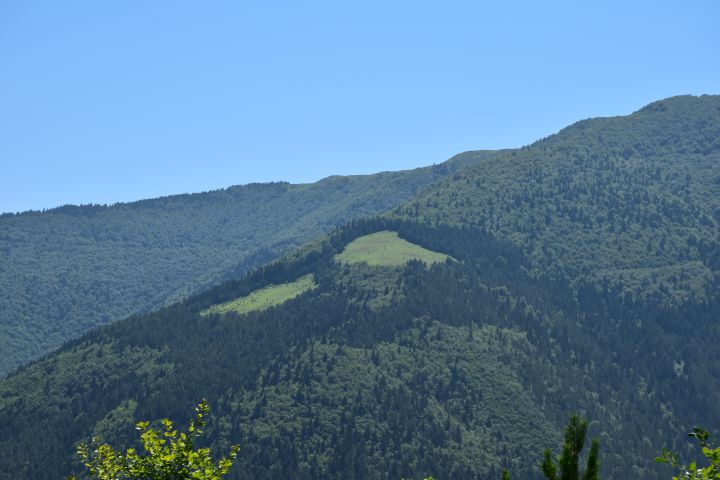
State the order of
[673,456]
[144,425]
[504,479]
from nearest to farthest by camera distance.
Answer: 1. [673,456]
2. [504,479]
3. [144,425]

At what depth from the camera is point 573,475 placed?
95.7 ft

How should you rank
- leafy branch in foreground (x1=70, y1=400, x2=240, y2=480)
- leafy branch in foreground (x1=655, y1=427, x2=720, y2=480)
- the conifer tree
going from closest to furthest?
leafy branch in foreground (x1=655, y1=427, x2=720, y2=480)
the conifer tree
leafy branch in foreground (x1=70, y1=400, x2=240, y2=480)

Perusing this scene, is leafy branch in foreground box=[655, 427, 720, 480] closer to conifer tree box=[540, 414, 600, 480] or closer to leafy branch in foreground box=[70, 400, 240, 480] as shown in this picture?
conifer tree box=[540, 414, 600, 480]

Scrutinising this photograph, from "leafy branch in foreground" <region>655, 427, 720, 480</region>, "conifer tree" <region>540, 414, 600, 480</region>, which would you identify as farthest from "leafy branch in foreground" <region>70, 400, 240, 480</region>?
"leafy branch in foreground" <region>655, 427, 720, 480</region>

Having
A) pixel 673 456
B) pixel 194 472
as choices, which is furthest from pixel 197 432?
pixel 673 456

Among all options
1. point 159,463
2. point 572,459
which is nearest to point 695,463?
point 572,459

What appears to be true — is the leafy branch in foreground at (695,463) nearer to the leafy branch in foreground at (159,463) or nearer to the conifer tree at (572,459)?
the conifer tree at (572,459)

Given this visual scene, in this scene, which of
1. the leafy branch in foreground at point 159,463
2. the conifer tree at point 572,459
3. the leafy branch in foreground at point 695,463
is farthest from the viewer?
the leafy branch in foreground at point 159,463

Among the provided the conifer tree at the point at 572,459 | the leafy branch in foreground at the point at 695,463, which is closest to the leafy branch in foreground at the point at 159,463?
the conifer tree at the point at 572,459

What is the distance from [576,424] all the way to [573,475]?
5.52ft

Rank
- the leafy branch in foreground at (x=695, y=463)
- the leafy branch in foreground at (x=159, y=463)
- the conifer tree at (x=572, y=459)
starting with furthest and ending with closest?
the leafy branch in foreground at (x=159, y=463) < the conifer tree at (x=572, y=459) < the leafy branch in foreground at (x=695, y=463)

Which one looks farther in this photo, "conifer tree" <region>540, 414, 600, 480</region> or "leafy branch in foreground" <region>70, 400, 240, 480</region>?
"leafy branch in foreground" <region>70, 400, 240, 480</region>

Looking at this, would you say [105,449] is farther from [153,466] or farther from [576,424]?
[576,424]

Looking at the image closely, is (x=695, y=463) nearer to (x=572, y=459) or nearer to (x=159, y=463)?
(x=572, y=459)
